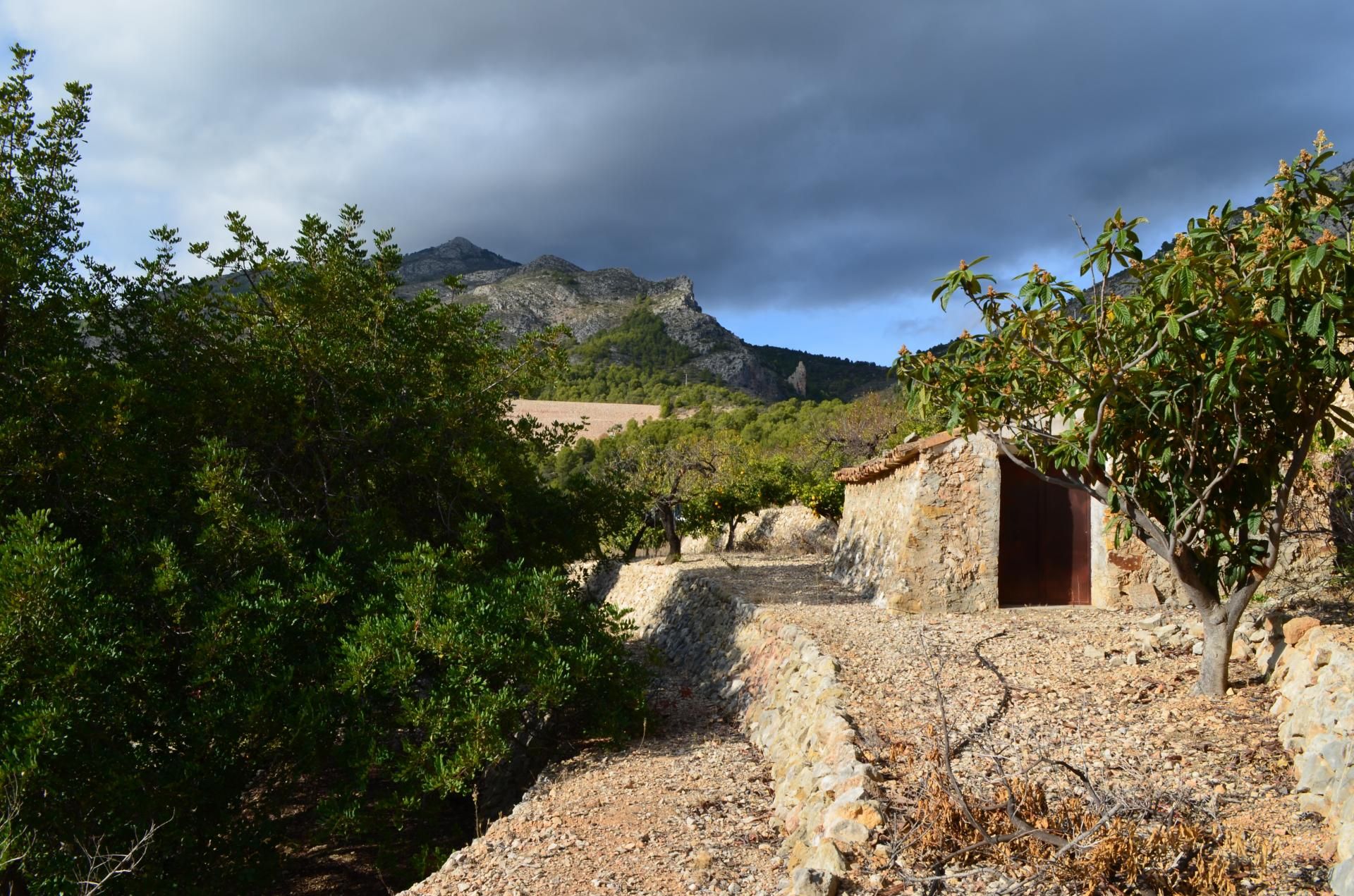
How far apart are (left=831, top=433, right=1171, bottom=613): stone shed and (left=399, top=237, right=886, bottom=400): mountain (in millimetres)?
55972

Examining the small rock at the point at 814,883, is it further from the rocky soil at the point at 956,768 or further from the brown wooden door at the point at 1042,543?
the brown wooden door at the point at 1042,543

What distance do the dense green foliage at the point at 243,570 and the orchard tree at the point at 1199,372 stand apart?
456 centimetres

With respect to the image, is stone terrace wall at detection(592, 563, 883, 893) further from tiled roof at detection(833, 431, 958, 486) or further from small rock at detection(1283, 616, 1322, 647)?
small rock at detection(1283, 616, 1322, 647)

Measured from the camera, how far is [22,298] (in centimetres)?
834

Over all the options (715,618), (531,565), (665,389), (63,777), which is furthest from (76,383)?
(665,389)

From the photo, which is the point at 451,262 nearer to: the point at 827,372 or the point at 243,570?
the point at 827,372

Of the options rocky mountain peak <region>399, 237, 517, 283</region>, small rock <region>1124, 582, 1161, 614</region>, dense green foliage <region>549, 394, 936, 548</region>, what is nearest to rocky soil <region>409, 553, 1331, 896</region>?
small rock <region>1124, 582, 1161, 614</region>

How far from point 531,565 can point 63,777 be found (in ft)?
20.3

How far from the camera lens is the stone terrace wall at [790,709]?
495 cm

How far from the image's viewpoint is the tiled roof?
37.8 ft

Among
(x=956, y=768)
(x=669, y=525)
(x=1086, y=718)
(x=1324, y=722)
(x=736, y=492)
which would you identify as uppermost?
(x=736, y=492)

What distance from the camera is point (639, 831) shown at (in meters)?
6.11

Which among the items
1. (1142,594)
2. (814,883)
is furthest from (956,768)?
(1142,594)

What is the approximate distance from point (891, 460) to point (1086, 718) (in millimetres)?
6629
